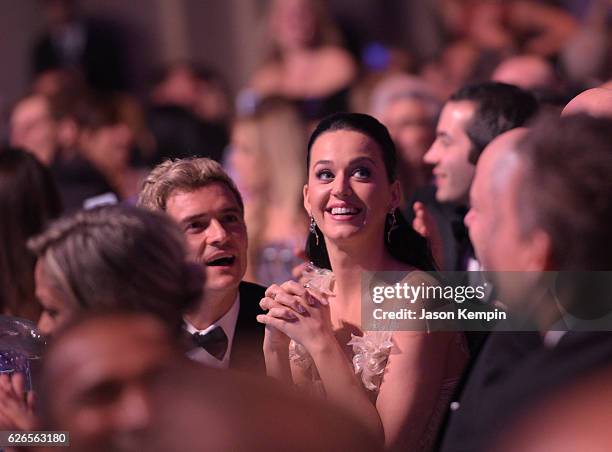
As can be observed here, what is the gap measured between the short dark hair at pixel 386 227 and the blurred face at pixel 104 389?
43.8 inches

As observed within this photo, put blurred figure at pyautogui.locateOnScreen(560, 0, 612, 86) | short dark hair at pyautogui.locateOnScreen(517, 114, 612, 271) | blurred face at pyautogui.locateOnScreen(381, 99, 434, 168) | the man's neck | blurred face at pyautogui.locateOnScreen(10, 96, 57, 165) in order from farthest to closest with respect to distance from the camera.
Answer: blurred face at pyautogui.locateOnScreen(10, 96, 57, 165), blurred figure at pyautogui.locateOnScreen(560, 0, 612, 86), blurred face at pyautogui.locateOnScreen(381, 99, 434, 168), the man's neck, short dark hair at pyautogui.locateOnScreen(517, 114, 612, 271)

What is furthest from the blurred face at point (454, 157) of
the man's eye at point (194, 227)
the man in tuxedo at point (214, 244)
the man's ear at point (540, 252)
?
the man's ear at point (540, 252)

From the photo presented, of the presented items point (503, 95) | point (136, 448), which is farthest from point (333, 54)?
point (136, 448)

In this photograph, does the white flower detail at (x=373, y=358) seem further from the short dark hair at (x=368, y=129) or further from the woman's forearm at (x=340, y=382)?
the short dark hair at (x=368, y=129)

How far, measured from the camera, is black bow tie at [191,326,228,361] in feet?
8.43

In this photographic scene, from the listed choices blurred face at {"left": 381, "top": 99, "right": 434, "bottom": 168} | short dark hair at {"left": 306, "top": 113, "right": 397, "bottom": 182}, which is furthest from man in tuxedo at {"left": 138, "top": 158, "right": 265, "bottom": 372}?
blurred face at {"left": 381, "top": 99, "right": 434, "bottom": 168}

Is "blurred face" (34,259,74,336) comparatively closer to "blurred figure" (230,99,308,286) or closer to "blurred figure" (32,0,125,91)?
"blurred figure" (230,99,308,286)

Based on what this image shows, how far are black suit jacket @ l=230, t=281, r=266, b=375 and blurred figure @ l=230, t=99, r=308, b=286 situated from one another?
1.73 metres

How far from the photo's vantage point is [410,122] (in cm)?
441

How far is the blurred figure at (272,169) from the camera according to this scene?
4.59m

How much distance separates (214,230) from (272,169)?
7.24 ft

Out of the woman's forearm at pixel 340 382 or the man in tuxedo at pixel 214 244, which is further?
the man in tuxedo at pixel 214 244

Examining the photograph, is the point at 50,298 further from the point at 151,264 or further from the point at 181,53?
the point at 181,53

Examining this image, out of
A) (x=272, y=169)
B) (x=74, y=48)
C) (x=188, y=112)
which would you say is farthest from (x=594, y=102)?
(x=74, y=48)
